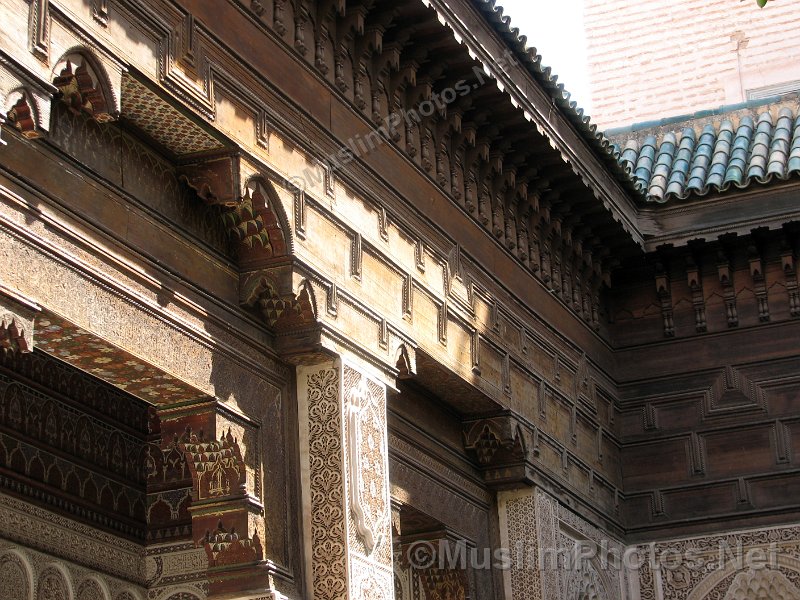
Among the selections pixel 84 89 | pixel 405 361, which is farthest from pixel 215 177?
pixel 405 361

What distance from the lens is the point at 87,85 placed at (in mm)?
5469

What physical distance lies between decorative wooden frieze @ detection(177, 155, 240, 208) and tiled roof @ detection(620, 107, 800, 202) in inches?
193

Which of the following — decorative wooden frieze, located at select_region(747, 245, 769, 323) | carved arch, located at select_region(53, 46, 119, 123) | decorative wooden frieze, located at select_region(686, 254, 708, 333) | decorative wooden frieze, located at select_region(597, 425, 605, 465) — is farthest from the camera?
decorative wooden frieze, located at select_region(686, 254, 708, 333)

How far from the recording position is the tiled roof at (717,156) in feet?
35.5

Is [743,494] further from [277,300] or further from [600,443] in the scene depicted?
[277,300]

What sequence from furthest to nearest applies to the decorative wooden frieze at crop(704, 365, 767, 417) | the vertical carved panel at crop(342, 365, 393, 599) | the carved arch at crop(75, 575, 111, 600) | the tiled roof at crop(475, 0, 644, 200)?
the decorative wooden frieze at crop(704, 365, 767, 417)
the tiled roof at crop(475, 0, 644, 200)
the carved arch at crop(75, 575, 111, 600)
the vertical carved panel at crop(342, 365, 393, 599)

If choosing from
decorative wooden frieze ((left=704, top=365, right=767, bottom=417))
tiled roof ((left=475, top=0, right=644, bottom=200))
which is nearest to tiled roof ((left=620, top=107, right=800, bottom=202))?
tiled roof ((left=475, top=0, right=644, bottom=200))

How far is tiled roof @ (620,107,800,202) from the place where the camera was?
35.5 feet

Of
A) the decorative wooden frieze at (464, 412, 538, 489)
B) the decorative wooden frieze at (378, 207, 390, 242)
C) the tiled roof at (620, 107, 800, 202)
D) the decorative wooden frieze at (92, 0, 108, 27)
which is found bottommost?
the decorative wooden frieze at (464, 412, 538, 489)

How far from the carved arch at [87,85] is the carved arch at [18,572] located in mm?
2708

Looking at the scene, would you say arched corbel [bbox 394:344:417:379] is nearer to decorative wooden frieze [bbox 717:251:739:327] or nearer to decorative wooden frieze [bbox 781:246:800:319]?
decorative wooden frieze [bbox 717:251:739:327]

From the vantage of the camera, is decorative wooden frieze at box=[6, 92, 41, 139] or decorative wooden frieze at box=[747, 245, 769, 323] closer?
decorative wooden frieze at box=[6, 92, 41, 139]

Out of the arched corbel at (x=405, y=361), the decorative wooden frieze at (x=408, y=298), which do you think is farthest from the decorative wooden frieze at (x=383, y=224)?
the arched corbel at (x=405, y=361)

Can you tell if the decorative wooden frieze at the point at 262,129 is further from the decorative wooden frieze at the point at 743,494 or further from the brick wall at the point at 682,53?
the brick wall at the point at 682,53
